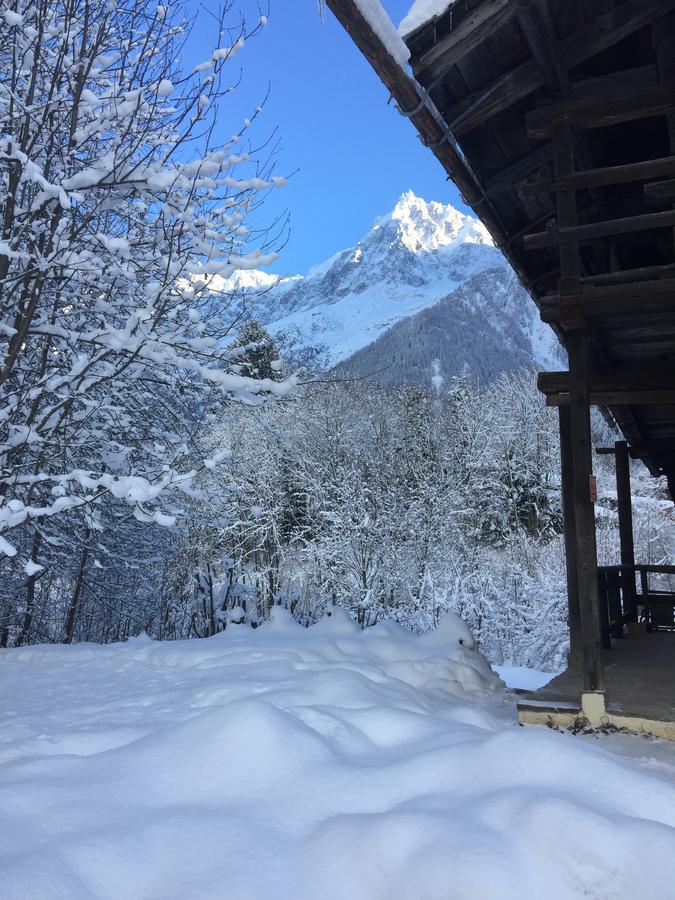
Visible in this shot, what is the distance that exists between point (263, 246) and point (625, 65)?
344 centimetres

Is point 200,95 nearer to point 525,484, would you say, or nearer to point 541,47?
point 541,47

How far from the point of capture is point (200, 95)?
4.73m

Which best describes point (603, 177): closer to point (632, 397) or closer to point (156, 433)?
point (632, 397)

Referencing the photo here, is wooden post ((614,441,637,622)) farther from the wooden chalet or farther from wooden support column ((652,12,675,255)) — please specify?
wooden support column ((652,12,675,255))

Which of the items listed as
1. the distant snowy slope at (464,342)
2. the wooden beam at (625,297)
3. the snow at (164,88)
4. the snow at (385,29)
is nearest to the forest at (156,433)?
the snow at (164,88)

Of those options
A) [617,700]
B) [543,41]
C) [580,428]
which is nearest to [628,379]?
[580,428]

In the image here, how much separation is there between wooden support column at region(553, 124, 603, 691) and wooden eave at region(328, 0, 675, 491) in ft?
0.34

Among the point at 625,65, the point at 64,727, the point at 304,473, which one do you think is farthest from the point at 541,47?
the point at 304,473

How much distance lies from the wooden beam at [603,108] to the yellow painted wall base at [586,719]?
14.1 ft

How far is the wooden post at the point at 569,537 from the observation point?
635 cm

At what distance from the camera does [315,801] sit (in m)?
2.67

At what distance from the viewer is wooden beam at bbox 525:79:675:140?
16.0ft

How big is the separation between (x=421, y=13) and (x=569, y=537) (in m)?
4.63

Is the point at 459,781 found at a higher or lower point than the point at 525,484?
lower
